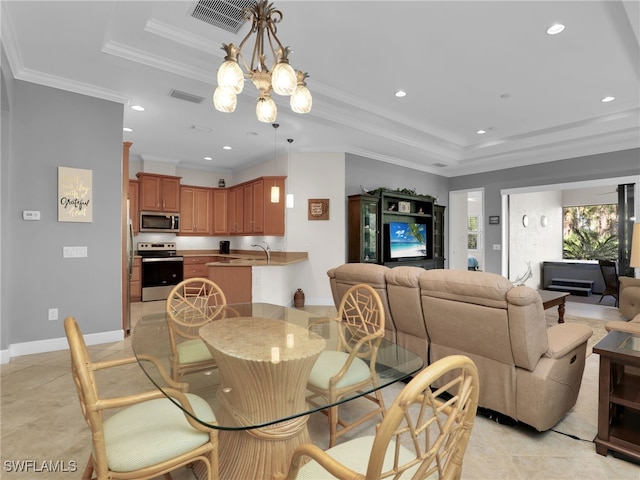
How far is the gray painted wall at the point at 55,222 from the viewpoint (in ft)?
10.9

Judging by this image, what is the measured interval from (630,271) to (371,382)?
6.80 metres

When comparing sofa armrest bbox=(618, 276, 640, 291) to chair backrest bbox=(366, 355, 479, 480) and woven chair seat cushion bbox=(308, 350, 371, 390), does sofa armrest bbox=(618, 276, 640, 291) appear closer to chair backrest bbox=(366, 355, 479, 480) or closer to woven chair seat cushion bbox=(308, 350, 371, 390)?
woven chair seat cushion bbox=(308, 350, 371, 390)

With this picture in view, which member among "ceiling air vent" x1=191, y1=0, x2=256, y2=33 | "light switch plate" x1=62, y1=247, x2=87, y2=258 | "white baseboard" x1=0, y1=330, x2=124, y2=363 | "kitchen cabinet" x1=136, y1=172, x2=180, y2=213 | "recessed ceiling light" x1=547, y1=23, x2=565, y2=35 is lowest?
"white baseboard" x1=0, y1=330, x2=124, y2=363

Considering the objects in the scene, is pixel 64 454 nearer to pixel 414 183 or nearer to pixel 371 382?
pixel 371 382

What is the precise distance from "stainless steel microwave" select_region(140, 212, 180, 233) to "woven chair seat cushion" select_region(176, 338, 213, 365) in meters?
5.26

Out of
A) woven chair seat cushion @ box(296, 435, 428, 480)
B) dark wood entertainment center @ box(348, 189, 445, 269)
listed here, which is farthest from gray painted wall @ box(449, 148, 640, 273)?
woven chair seat cushion @ box(296, 435, 428, 480)

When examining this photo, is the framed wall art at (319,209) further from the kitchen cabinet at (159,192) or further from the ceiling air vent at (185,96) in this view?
the kitchen cabinet at (159,192)

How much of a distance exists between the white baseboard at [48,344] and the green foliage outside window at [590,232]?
34.1 feet

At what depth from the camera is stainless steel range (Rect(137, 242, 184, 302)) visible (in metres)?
6.41

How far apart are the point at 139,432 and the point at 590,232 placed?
10.8m

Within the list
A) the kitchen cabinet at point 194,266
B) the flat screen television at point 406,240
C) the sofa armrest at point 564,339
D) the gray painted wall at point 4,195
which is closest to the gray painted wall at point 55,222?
the gray painted wall at point 4,195

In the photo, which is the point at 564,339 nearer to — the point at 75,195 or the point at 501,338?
the point at 501,338

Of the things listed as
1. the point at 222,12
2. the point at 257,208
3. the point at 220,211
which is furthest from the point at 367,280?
the point at 220,211

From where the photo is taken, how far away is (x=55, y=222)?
138 inches
